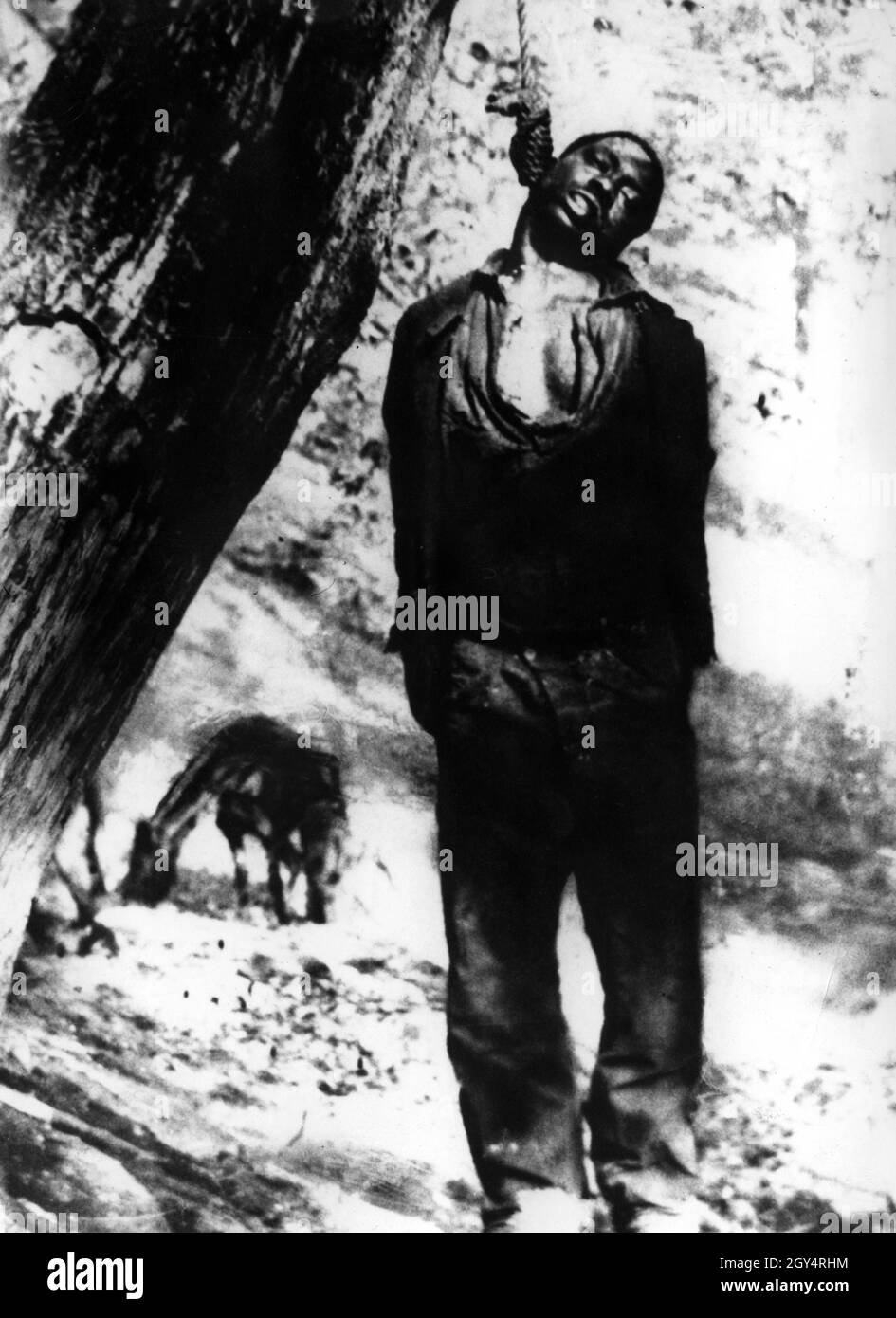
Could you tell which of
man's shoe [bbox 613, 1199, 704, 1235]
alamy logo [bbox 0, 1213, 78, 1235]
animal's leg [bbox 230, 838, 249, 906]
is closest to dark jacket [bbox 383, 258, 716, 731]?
animal's leg [bbox 230, 838, 249, 906]

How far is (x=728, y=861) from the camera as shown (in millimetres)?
3160

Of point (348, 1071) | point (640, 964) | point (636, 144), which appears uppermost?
point (636, 144)

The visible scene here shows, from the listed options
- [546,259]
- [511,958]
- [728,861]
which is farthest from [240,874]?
[546,259]

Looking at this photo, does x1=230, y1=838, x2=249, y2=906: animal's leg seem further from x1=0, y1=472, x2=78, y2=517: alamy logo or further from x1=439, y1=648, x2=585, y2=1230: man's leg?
x1=0, y1=472, x2=78, y2=517: alamy logo

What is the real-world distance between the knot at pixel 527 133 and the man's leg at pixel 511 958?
1.25 meters

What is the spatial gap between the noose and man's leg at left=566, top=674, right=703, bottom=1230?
1313 millimetres

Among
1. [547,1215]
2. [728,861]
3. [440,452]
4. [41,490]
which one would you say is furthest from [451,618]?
[547,1215]

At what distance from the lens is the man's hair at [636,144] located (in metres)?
3.14

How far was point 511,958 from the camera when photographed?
311 cm

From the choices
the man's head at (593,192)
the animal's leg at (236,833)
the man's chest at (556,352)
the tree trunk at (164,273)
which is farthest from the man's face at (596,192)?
the animal's leg at (236,833)

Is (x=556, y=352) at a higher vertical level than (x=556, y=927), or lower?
higher

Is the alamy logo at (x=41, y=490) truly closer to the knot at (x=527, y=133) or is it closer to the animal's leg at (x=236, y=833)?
the animal's leg at (x=236, y=833)

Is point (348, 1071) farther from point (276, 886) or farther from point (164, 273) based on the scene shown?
point (164, 273)

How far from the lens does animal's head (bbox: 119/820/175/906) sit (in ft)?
10.4
